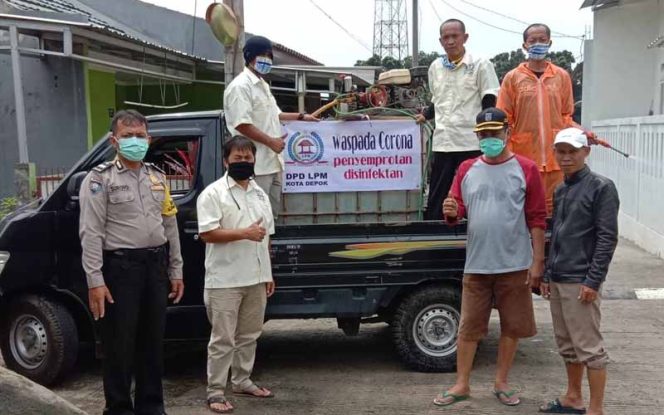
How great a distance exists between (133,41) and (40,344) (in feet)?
Result: 21.7

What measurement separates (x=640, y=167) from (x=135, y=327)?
9.01 metres

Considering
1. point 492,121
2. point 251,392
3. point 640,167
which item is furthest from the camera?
point 640,167

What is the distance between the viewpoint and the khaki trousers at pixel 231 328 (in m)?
4.56

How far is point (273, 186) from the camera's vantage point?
17.0ft

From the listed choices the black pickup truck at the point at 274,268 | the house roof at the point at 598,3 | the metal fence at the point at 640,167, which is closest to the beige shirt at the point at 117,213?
the black pickup truck at the point at 274,268

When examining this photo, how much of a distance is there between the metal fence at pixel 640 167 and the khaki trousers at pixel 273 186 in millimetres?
6664

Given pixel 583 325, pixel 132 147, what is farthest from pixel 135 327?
pixel 583 325

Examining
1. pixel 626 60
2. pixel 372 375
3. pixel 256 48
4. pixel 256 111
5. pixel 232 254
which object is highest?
pixel 626 60

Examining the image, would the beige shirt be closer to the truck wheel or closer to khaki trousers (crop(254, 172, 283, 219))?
khaki trousers (crop(254, 172, 283, 219))

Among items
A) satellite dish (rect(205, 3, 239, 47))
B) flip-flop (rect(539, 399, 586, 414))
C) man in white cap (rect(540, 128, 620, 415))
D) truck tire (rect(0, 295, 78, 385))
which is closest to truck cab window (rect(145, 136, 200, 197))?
truck tire (rect(0, 295, 78, 385))

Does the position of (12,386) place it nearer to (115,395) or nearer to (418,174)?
(115,395)

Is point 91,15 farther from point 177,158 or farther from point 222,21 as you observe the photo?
point 177,158

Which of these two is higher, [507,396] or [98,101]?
[98,101]

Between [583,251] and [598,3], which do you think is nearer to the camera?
[583,251]
